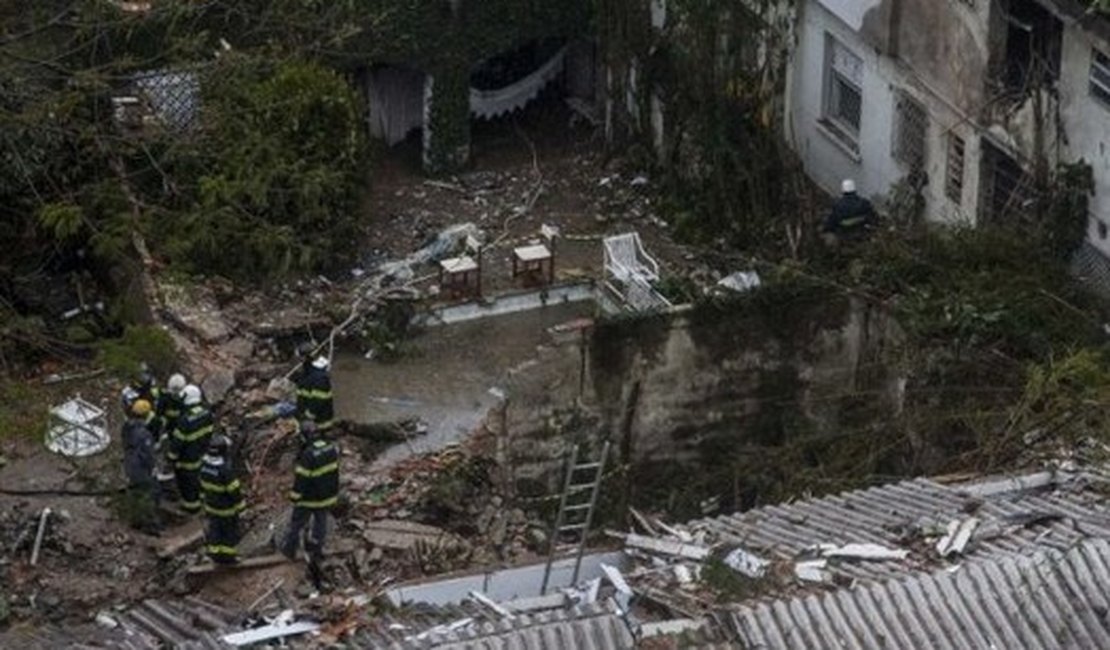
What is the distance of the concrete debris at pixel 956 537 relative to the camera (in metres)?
13.1

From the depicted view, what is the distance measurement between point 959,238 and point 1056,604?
10.1m

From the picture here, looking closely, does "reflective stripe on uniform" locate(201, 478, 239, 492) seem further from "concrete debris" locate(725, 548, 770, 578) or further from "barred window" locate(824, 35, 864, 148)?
"barred window" locate(824, 35, 864, 148)

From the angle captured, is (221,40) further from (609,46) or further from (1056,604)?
(1056,604)

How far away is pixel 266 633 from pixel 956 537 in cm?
371

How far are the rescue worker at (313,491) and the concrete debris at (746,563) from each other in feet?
20.3

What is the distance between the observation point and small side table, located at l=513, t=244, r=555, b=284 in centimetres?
2514

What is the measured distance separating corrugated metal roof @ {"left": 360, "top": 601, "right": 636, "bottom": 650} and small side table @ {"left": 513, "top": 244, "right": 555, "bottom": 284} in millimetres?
13019

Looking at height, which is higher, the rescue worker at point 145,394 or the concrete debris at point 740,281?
the concrete debris at point 740,281

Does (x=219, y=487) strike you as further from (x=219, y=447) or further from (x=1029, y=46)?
(x=1029, y=46)

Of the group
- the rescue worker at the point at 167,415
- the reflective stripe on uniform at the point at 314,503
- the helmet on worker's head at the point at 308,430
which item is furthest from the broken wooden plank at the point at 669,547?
the rescue worker at the point at 167,415

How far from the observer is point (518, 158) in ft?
93.7

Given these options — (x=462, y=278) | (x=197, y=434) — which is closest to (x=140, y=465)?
(x=197, y=434)

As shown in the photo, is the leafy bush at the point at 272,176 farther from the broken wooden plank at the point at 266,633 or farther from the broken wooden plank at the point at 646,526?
the broken wooden plank at the point at 266,633

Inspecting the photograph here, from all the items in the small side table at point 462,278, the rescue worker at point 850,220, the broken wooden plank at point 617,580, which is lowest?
the broken wooden plank at point 617,580
